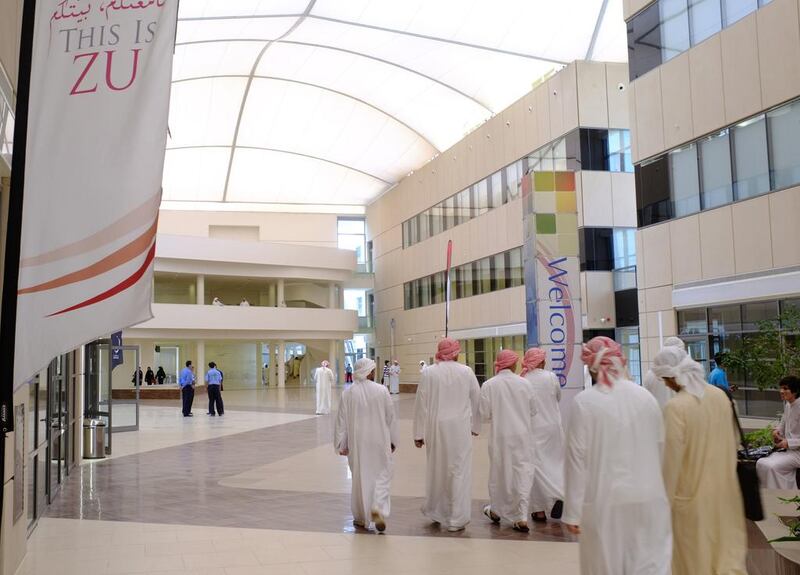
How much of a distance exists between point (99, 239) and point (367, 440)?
554 centimetres

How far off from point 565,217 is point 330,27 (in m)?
22.7

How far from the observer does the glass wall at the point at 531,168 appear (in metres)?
28.0

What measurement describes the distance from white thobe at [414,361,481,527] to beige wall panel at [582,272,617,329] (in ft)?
62.7

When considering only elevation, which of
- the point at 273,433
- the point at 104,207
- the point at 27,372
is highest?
the point at 104,207

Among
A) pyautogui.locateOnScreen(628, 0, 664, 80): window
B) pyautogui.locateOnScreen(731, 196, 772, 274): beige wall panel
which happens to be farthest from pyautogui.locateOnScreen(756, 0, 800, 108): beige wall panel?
pyautogui.locateOnScreen(628, 0, 664, 80): window

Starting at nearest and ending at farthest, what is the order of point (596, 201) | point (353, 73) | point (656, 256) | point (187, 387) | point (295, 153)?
A: point (656, 256), point (187, 387), point (596, 201), point (353, 73), point (295, 153)

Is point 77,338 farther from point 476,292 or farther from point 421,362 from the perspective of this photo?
point 421,362

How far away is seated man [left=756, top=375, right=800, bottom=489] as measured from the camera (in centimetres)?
827

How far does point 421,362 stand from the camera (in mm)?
41656

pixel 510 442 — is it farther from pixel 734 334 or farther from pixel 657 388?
pixel 734 334

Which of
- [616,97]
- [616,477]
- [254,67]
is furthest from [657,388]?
[254,67]

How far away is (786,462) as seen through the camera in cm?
848

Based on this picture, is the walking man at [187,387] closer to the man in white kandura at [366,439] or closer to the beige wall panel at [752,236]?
the beige wall panel at [752,236]

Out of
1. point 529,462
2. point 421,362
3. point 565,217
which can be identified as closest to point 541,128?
point 421,362
